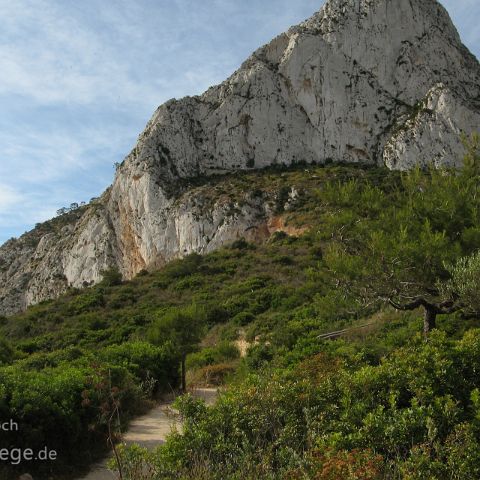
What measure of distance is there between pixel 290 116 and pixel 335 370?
170 feet

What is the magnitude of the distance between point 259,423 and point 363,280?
677 centimetres

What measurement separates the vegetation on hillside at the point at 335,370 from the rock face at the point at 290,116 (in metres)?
28.7

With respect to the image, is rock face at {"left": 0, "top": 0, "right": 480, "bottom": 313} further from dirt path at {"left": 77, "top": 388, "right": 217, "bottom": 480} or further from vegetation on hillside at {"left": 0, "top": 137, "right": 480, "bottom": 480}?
dirt path at {"left": 77, "top": 388, "right": 217, "bottom": 480}

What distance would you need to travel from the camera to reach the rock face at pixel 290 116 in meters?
52.7

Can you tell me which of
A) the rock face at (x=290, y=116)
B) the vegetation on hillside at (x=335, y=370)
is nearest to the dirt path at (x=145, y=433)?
the vegetation on hillside at (x=335, y=370)

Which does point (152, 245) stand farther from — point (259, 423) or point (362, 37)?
point (259, 423)

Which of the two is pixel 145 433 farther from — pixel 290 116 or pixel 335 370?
pixel 290 116

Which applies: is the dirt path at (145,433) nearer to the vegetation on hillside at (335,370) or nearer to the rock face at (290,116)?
the vegetation on hillside at (335,370)

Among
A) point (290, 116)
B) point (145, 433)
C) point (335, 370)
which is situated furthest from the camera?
point (290, 116)

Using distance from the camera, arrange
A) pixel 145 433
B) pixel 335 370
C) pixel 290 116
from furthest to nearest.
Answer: pixel 290 116
pixel 145 433
pixel 335 370

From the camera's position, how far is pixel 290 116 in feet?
186

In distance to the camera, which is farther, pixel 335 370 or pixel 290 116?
pixel 290 116

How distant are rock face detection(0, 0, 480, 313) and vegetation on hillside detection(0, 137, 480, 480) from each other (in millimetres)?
28681

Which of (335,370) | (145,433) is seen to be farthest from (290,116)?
(335,370)
